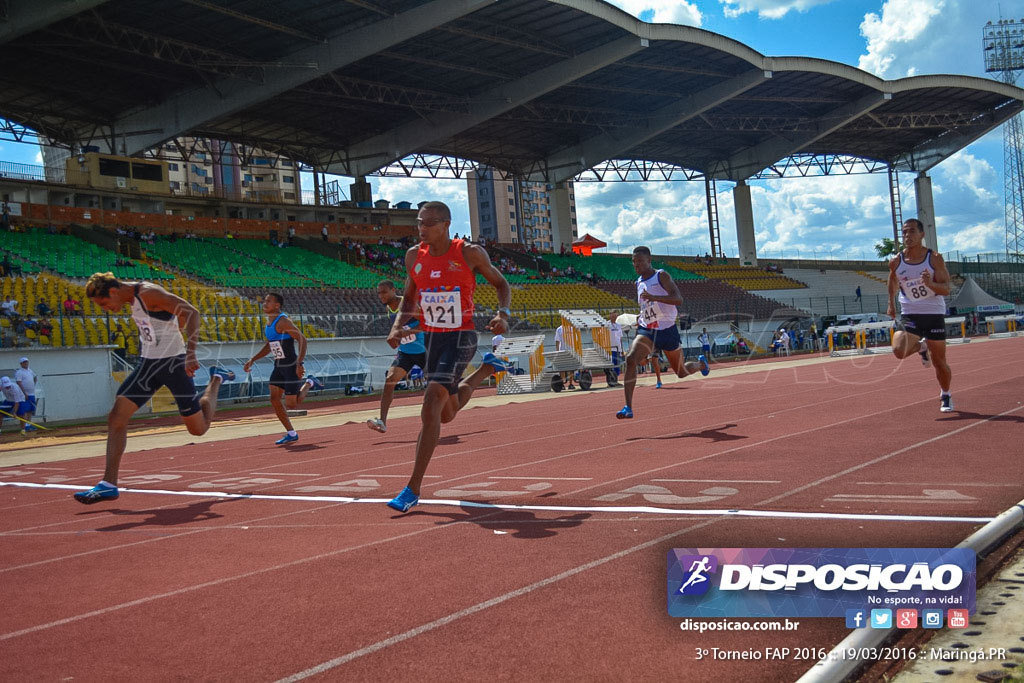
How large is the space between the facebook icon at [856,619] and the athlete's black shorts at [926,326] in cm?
757

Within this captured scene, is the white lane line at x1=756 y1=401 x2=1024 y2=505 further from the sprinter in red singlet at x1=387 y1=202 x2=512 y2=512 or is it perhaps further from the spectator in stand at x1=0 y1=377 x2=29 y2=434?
the spectator in stand at x1=0 y1=377 x2=29 y2=434

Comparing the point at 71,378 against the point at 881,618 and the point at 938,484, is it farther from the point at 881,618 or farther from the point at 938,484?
the point at 881,618

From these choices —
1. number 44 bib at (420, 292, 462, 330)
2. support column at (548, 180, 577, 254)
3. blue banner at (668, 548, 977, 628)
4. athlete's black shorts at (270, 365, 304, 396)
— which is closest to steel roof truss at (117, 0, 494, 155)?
athlete's black shorts at (270, 365, 304, 396)

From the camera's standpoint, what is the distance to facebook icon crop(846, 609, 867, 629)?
9.48 ft

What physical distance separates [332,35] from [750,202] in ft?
122

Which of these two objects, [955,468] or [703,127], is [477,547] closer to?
[955,468]

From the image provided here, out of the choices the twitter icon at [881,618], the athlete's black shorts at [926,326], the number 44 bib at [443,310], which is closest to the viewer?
the twitter icon at [881,618]

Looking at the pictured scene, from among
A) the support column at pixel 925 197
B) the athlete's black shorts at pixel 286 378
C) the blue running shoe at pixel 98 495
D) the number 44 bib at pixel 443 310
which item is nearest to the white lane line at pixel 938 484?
the number 44 bib at pixel 443 310

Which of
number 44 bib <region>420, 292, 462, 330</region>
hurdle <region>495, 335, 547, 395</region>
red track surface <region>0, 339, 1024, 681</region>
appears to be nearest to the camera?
red track surface <region>0, 339, 1024, 681</region>

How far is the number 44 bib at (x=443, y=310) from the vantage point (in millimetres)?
6125

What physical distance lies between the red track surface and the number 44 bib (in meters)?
1.26

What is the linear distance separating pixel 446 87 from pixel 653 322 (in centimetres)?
3463

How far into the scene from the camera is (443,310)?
6.14 meters

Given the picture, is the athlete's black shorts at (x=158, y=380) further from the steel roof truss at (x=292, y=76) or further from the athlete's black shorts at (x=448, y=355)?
the steel roof truss at (x=292, y=76)
